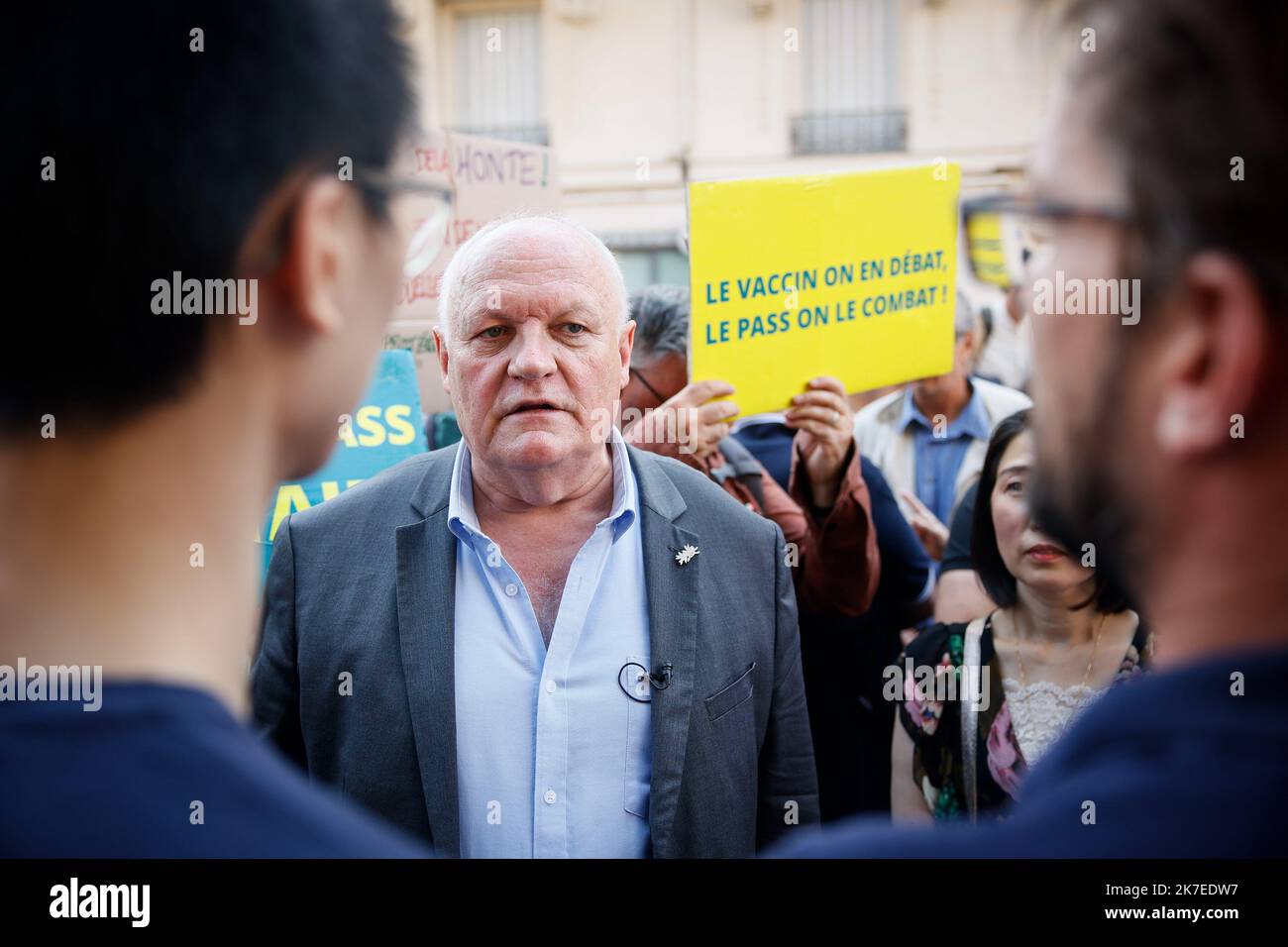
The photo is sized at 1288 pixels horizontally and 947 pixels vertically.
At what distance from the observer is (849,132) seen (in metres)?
10.7

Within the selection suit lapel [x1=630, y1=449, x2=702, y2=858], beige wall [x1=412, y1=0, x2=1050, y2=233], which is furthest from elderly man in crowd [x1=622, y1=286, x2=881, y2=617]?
beige wall [x1=412, y1=0, x2=1050, y2=233]

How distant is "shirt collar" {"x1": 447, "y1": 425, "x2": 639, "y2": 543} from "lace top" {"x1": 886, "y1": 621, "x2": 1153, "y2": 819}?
83cm

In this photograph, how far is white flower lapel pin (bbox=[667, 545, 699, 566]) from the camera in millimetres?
2254

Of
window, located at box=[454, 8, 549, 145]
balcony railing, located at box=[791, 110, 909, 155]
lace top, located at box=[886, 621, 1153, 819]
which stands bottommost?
lace top, located at box=[886, 621, 1153, 819]

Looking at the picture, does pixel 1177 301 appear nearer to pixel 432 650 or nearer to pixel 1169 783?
pixel 1169 783

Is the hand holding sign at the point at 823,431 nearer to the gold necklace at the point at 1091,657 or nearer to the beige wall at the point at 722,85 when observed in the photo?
the gold necklace at the point at 1091,657

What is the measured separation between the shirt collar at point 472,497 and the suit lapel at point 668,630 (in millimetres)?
28

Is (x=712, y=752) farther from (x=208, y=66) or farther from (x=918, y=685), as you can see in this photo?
(x=208, y=66)

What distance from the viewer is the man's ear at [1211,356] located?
2.60ft

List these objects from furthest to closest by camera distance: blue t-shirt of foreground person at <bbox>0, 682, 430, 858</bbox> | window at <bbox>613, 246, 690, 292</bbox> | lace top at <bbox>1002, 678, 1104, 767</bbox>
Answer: window at <bbox>613, 246, 690, 292</bbox> → lace top at <bbox>1002, 678, 1104, 767</bbox> → blue t-shirt of foreground person at <bbox>0, 682, 430, 858</bbox>

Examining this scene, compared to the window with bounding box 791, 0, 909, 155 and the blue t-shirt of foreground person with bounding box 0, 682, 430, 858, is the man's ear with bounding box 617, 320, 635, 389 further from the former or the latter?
the window with bounding box 791, 0, 909, 155

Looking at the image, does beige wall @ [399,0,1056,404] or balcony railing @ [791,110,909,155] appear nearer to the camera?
beige wall @ [399,0,1056,404]

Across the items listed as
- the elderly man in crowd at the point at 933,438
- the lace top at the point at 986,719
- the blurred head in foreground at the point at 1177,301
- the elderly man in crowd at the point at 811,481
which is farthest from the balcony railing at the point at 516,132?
the blurred head in foreground at the point at 1177,301

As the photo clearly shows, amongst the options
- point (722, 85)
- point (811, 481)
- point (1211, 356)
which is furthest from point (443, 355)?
point (722, 85)
